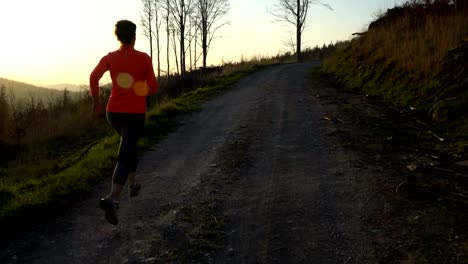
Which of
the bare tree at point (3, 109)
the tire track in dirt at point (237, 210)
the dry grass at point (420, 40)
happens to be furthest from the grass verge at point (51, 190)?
the dry grass at point (420, 40)

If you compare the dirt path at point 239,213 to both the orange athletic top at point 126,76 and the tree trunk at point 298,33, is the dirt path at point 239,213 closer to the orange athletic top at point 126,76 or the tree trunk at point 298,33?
the orange athletic top at point 126,76

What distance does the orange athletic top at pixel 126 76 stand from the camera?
5039mm

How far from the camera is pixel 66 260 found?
451cm

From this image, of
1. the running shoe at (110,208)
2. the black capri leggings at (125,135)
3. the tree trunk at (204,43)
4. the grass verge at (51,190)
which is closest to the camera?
the running shoe at (110,208)

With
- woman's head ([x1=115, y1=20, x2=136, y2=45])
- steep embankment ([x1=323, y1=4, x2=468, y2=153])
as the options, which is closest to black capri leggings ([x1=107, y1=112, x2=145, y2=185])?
woman's head ([x1=115, y1=20, x2=136, y2=45])

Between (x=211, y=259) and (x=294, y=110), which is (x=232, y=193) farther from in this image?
(x=294, y=110)

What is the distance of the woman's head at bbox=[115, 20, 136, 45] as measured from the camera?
5.06 meters

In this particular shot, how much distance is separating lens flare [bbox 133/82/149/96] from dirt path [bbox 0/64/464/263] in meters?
1.42

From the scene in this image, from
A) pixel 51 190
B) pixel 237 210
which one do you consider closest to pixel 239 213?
pixel 237 210

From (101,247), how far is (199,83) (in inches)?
797

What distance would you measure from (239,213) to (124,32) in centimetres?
233

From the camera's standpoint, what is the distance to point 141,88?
5164 millimetres

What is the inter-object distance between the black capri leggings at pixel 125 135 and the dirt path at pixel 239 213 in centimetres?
58

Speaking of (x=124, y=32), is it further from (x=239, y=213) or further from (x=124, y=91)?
(x=239, y=213)
